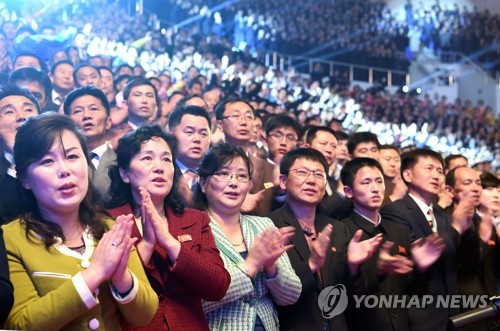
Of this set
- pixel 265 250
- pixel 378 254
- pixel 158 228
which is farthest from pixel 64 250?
pixel 378 254

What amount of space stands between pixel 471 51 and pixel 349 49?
12.5 ft

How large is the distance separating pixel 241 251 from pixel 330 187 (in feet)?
5.61

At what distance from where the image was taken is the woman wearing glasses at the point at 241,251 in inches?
95.6

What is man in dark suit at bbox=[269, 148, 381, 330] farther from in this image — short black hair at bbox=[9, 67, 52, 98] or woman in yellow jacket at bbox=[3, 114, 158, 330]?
short black hair at bbox=[9, 67, 52, 98]

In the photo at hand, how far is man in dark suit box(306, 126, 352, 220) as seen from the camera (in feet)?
12.6

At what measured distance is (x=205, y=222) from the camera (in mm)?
2408

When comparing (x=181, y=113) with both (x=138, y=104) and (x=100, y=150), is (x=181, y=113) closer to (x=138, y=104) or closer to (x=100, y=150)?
(x=100, y=150)

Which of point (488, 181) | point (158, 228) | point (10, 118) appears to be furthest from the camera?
point (488, 181)

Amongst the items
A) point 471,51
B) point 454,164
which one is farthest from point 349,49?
point 454,164

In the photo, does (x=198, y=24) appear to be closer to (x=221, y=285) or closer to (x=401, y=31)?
(x=401, y=31)

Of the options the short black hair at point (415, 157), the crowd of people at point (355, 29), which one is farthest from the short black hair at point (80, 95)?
the crowd of people at point (355, 29)

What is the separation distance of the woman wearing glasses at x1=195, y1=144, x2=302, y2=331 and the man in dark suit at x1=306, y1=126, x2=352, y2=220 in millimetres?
1053

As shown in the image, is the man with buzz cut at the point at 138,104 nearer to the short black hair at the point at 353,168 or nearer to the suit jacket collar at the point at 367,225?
the short black hair at the point at 353,168

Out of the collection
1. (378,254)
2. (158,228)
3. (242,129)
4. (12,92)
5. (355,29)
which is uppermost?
(355,29)
